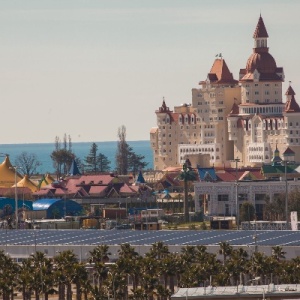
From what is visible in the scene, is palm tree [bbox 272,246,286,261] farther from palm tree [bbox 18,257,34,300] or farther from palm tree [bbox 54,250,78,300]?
palm tree [bbox 18,257,34,300]

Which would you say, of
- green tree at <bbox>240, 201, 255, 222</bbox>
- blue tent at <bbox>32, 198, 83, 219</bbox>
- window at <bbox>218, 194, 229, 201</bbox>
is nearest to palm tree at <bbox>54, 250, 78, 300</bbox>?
green tree at <bbox>240, 201, 255, 222</bbox>

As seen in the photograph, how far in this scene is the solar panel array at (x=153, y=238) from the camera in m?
120

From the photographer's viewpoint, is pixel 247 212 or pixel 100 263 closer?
pixel 100 263

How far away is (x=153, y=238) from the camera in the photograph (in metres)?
126

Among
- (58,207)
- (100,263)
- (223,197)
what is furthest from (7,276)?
(223,197)

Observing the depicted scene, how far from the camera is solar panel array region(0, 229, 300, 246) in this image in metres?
120

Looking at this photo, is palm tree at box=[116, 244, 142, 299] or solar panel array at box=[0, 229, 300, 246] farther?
solar panel array at box=[0, 229, 300, 246]

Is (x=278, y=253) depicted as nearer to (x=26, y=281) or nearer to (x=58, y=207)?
(x=26, y=281)

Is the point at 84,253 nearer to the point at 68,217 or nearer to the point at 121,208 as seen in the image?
Answer: the point at 68,217

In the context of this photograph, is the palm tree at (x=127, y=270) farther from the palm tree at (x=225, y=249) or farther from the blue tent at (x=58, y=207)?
the blue tent at (x=58, y=207)

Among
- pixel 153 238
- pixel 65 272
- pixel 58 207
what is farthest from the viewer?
pixel 58 207

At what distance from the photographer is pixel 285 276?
9731 cm

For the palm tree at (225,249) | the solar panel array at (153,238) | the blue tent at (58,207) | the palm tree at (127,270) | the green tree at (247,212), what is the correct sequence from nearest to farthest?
the palm tree at (127,270), the palm tree at (225,249), the solar panel array at (153,238), the green tree at (247,212), the blue tent at (58,207)

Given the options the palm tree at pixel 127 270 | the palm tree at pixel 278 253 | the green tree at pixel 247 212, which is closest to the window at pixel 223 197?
the green tree at pixel 247 212
